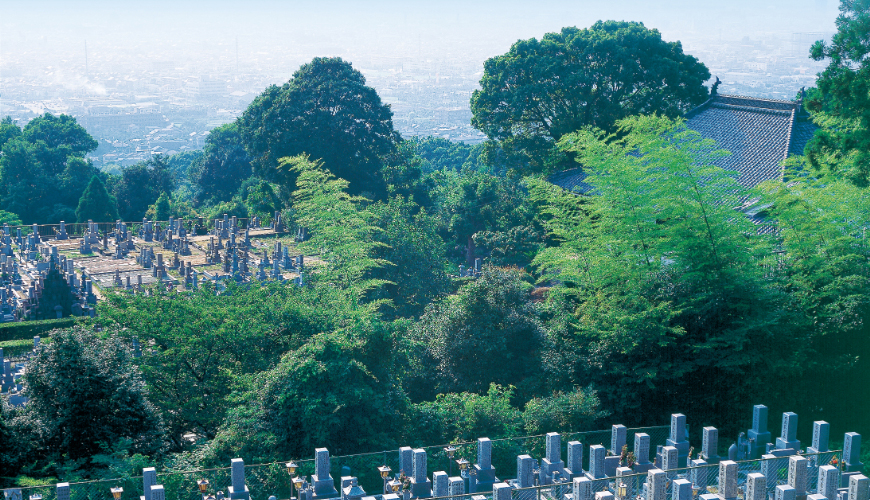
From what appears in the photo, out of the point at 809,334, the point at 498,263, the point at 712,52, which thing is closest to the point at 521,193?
the point at 498,263

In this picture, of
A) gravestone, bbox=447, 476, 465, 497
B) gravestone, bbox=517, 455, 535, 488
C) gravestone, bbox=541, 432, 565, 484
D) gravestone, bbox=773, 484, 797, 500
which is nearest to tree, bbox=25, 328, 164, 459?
gravestone, bbox=447, 476, 465, 497

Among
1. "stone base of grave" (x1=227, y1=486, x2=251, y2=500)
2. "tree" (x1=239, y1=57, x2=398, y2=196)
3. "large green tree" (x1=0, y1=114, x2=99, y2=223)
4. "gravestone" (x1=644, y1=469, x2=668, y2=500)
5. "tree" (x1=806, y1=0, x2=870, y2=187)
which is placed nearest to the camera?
"gravestone" (x1=644, y1=469, x2=668, y2=500)

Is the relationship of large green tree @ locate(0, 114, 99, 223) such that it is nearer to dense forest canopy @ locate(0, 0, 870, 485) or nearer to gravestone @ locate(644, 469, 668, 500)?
dense forest canopy @ locate(0, 0, 870, 485)

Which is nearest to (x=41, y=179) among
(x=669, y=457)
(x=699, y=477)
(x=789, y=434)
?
(x=669, y=457)

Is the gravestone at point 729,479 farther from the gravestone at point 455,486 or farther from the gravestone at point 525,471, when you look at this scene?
the gravestone at point 455,486

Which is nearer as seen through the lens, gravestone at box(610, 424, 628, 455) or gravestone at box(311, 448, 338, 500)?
gravestone at box(311, 448, 338, 500)

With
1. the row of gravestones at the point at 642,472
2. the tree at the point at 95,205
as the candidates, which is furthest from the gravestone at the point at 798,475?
the tree at the point at 95,205

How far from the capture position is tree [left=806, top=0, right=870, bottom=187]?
15.0 m

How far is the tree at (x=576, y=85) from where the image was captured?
3100 centimetres

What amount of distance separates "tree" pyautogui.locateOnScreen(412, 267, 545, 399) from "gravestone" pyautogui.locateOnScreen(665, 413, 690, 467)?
3611 millimetres

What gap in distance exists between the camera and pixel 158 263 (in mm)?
29016

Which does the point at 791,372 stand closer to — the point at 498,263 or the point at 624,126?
the point at 624,126

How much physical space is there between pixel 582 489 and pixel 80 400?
27.8 ft

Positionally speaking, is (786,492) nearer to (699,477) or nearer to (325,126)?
(699,477)
